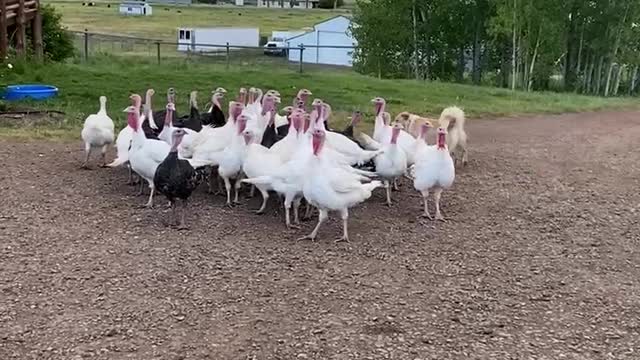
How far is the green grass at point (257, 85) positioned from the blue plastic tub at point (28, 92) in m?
0.22

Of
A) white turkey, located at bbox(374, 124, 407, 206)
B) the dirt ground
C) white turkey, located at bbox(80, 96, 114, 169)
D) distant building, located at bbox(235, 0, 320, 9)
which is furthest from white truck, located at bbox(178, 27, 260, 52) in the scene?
white turkey, located at bbox(374, 124, 407, 206)

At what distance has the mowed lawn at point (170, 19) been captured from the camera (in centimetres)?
5309

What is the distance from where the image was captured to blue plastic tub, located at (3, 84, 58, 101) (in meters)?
13.6

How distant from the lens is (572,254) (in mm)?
6898

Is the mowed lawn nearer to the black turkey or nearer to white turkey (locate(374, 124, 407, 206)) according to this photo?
white turkey (locate(374, 124, 407, 206))

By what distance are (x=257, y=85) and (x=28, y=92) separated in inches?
193

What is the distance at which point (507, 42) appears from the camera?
95.8 ft

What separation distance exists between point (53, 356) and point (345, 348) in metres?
1.68

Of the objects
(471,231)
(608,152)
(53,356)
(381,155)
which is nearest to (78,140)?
(381,155)

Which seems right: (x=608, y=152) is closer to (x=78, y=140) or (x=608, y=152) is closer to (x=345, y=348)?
(x=78, y=140)

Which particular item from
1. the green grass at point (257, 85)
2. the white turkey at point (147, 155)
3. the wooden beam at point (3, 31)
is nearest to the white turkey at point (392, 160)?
the white turkey at point (147, 155)

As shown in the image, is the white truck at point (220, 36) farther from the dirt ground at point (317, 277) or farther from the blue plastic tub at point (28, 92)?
the dirt ground at point (317, 277)

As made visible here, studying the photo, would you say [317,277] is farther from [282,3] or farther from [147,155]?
[282,3]

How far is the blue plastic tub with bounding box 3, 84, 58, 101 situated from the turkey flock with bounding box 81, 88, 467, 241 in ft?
15.8
